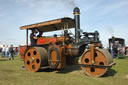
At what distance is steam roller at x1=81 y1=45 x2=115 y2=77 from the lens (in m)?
5.37

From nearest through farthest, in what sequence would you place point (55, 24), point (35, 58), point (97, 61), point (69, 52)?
point (97, 61) → point (69, 52) → point (35, 58) → point (55, 24)

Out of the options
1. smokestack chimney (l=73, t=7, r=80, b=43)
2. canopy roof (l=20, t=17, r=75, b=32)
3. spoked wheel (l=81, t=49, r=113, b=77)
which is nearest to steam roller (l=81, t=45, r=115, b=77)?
spoked wheel (l=81, t=49, r=113, b=77)

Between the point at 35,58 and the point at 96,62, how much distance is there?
2.91m

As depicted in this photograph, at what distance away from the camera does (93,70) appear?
590 centimetres

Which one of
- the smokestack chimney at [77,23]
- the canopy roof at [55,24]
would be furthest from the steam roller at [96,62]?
the canopy roof at [55,24]

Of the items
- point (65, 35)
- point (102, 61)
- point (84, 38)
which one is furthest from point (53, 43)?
point (102, 61)

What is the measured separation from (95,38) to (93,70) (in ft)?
4.47

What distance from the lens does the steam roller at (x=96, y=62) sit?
5367 millimetres

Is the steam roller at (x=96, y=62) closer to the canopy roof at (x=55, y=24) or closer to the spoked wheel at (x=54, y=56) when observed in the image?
the spoked wheel at (x=54, y=56)

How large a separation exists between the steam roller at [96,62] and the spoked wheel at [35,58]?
192 cm

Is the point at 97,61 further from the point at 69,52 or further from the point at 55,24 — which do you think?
the point at 55,24

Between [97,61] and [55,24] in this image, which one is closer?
[97,61]

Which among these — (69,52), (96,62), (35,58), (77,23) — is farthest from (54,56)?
(77,23)

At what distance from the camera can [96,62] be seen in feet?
18.4
